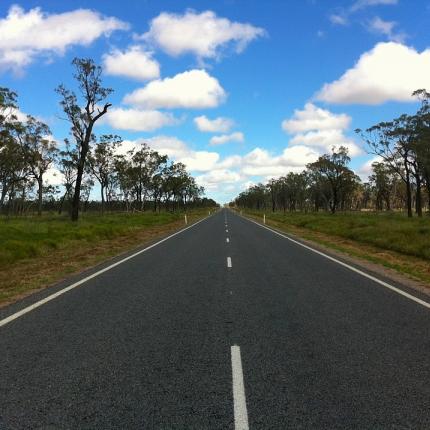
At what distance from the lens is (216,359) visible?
16.5 feet

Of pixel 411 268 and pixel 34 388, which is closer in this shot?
pixel 34 388

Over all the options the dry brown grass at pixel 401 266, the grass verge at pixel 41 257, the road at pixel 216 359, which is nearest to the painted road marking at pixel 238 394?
the road at pixel 216 359

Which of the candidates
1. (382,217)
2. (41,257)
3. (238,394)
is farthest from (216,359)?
(382,217)

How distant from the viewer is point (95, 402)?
393cm

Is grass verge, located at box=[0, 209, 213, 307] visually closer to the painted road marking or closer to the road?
the road

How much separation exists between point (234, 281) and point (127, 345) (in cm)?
516

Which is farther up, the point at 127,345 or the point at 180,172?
the point at 180,172

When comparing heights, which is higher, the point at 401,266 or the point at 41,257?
the point at 41,257

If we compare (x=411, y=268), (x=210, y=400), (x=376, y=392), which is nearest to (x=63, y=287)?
(x=210, y=400)

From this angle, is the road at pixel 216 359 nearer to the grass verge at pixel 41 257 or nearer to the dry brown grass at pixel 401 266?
the grass verge at pixel 41 257

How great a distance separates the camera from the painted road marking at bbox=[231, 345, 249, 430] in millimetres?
3572

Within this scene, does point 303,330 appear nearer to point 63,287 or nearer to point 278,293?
point 278,293

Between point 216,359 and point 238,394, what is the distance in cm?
97

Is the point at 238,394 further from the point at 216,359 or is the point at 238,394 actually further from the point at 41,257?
the point at 41,257
